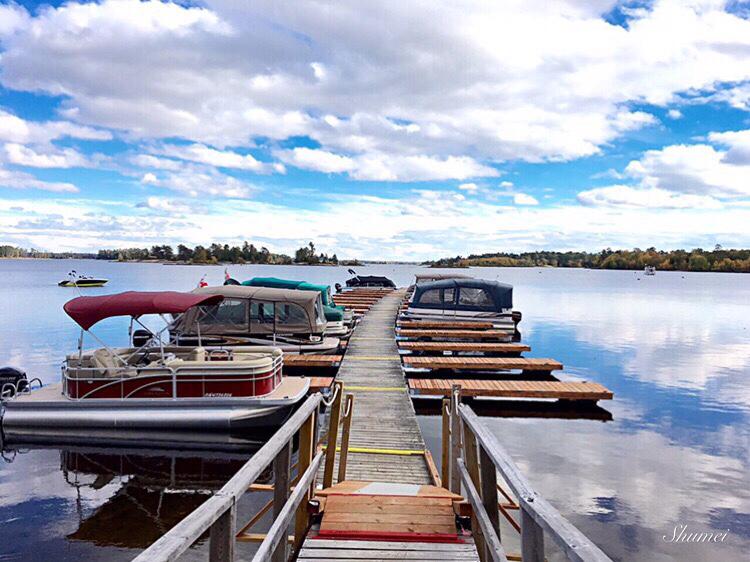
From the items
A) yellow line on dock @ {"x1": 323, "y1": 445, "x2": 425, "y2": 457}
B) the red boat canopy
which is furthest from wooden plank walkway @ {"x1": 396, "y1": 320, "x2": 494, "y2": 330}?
yellow line on dock @ {"x1": 323, "y1": 445, "x2": 425, "y2": 457}

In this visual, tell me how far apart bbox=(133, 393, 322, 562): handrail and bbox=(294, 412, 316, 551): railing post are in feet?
3.83

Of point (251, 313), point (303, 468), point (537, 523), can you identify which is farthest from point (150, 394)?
point (537, 523)

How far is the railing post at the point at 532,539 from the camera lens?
326 centimetres

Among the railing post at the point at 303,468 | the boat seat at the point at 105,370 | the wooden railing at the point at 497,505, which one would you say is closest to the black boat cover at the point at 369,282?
the boat seat at the point at 105,370

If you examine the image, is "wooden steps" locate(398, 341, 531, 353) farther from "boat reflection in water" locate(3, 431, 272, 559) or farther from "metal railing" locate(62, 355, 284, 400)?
"boat reflection in water" locate(3, 431, 272, 559)

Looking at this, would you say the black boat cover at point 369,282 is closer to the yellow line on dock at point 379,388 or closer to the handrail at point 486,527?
the yellow line on dock at point 379,388

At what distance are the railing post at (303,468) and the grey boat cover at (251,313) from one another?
12.6 meters

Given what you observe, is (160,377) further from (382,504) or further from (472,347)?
(472,347)

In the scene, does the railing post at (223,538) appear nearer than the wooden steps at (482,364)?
Yes

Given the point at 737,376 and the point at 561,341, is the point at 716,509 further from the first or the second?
the point at 561,341

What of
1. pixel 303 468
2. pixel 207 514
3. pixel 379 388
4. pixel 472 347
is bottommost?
pixel 472 347
